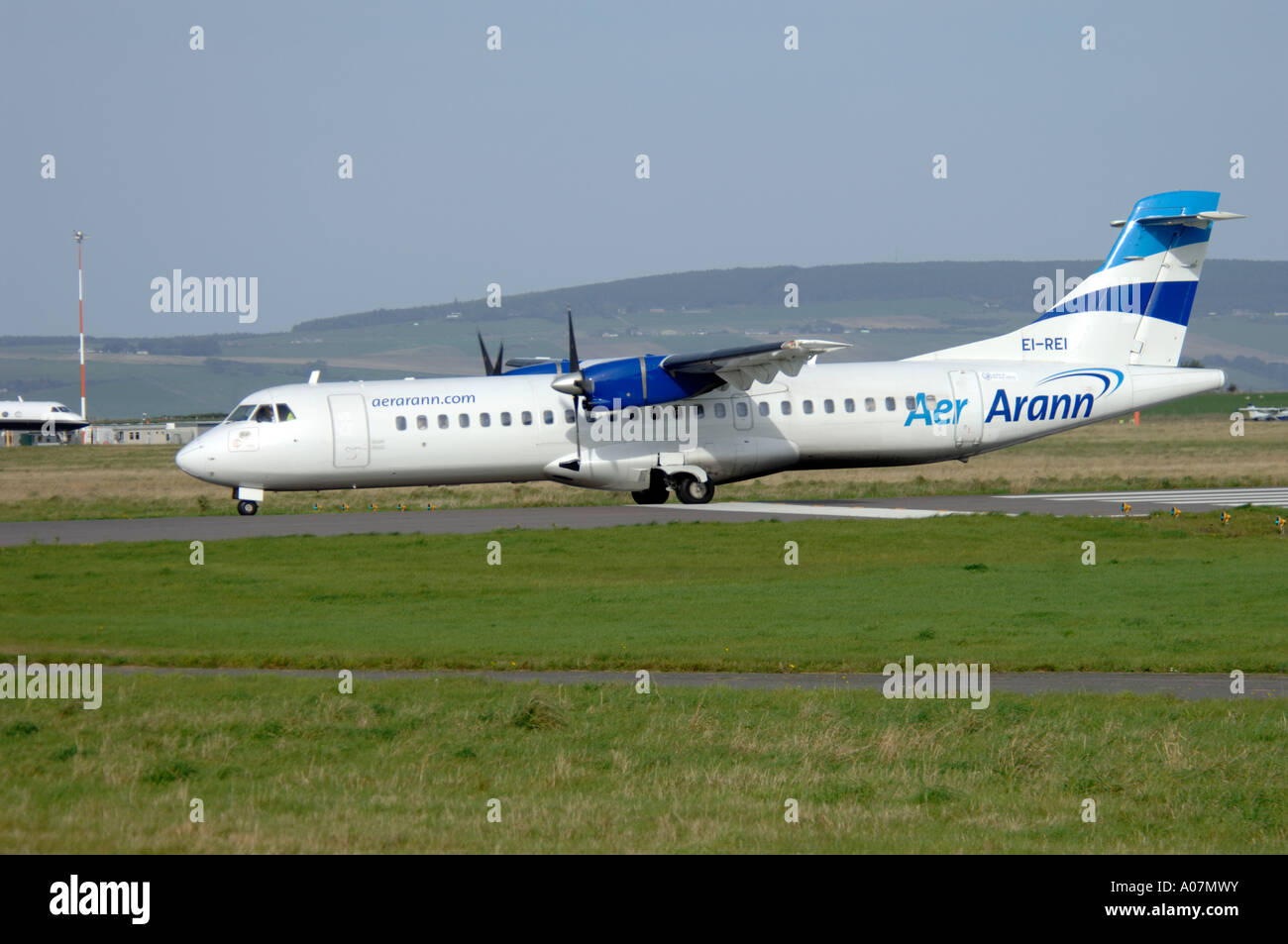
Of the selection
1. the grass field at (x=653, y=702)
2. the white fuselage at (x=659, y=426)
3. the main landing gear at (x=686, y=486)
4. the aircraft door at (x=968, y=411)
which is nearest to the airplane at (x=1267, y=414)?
the white fuselage at (x=659, y=426)

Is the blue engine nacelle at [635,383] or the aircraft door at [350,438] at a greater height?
the blue engine nacelle at [635,383]

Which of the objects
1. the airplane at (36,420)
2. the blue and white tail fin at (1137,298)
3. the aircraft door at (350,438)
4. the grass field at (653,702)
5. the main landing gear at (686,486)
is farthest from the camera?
the airplane at (36,420)

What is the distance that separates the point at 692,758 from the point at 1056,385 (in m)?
27.5

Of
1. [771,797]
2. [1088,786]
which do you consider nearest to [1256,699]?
[1088,786]

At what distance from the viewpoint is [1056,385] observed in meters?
36.5

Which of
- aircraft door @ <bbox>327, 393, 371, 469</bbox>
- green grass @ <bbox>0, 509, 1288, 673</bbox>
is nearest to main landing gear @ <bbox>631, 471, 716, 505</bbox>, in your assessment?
green grass @ <bbox>0, 509, 1288, 673</bbox>

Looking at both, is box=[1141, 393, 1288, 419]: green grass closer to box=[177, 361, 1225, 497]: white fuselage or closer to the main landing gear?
box=[177, 361, 1225, 497]: white fuselage

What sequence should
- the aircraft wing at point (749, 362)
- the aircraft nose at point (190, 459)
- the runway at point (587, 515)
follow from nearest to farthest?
the runway at point (587, 515)
the aircraft wing at point (749, 362)
the aircraft nose at point (190, 459)

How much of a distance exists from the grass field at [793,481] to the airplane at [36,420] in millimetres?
35923

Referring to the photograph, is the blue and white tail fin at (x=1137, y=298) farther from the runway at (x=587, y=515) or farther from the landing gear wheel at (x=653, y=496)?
the landing gear wheel at (x=653, y=496)

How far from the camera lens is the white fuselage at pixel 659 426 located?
112ft

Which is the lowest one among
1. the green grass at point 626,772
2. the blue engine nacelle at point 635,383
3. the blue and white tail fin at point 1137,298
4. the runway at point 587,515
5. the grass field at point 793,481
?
the green grass at point 626,772

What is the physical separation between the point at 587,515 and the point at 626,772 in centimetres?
2265

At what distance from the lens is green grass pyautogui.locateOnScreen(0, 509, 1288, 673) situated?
16.4 m
